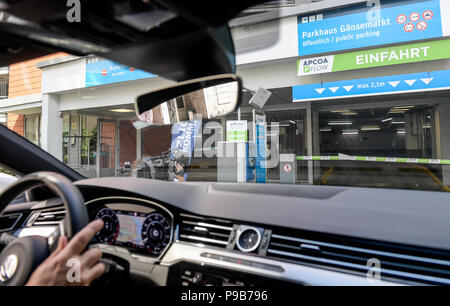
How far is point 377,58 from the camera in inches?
232

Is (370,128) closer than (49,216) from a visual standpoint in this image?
No

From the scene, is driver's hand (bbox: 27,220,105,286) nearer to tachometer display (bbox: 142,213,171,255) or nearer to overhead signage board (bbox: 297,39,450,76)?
tachometer display (bbox: 142,213,171,255)

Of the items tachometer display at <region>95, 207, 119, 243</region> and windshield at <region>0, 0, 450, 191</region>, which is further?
windshield at <region>0, 0, 450, 191</region>

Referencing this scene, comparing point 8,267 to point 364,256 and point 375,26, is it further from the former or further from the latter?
point 375,26

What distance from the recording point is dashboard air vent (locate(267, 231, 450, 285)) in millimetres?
1117

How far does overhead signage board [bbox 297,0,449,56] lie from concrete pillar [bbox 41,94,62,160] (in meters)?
3.97

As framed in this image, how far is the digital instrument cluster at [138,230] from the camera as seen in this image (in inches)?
64.9

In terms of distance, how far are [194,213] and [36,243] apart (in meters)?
0.75

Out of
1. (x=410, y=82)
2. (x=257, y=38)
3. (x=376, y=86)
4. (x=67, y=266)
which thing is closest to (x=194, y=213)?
(x=67, y=266)

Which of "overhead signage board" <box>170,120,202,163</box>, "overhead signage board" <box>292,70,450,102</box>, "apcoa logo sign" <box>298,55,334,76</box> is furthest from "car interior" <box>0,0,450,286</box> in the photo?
"overhead signage board" <box>292,70,450,102</box>

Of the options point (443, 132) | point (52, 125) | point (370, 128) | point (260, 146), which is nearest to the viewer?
point (52, 125)

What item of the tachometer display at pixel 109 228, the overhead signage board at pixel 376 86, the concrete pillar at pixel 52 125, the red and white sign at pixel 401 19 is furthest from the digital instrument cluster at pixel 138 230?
the overhead signage board at pixel 376 86

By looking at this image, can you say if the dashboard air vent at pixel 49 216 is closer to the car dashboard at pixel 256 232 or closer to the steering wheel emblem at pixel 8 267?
the car dashboard at pixel 256 232
